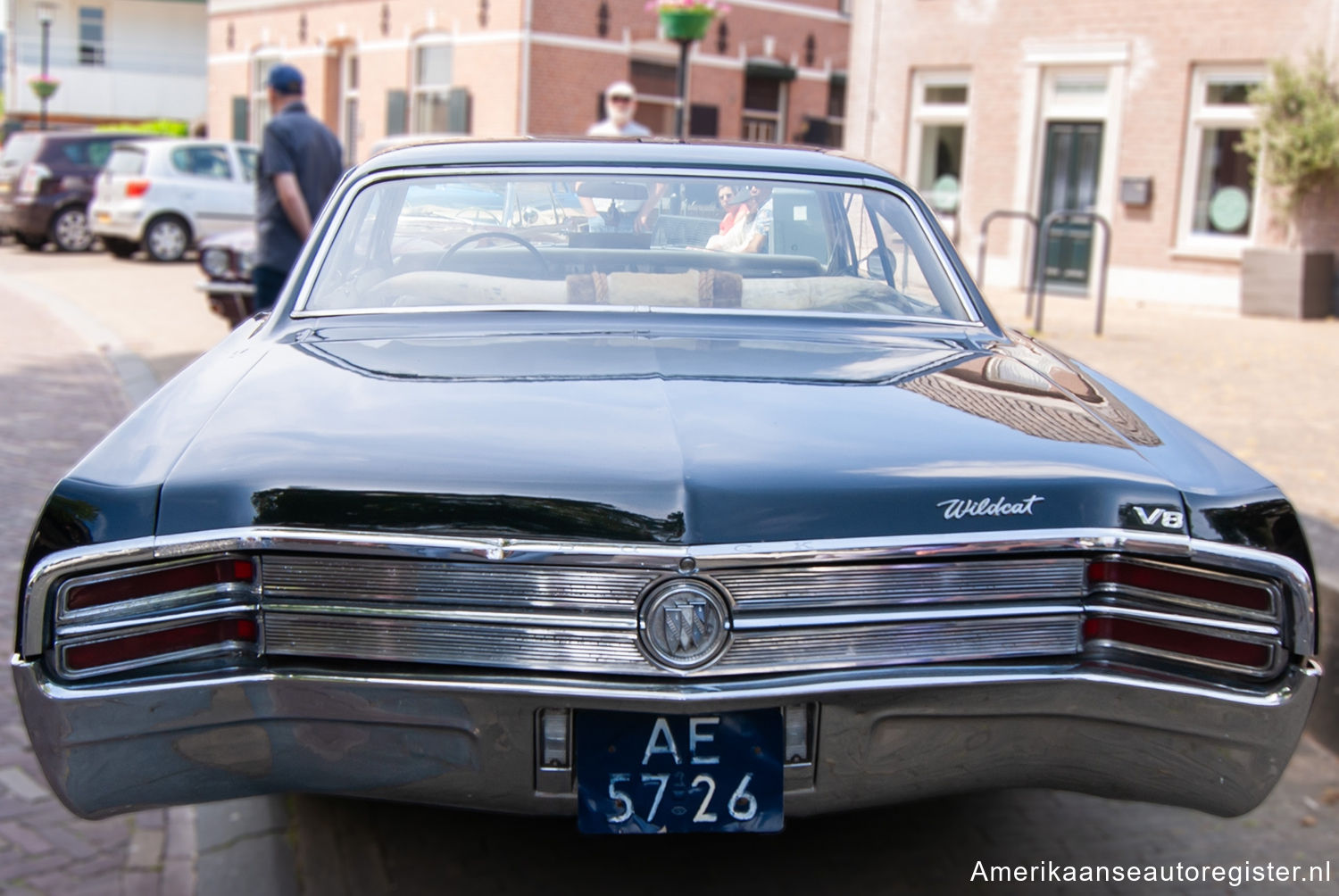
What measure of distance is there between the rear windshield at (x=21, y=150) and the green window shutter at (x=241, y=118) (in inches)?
593

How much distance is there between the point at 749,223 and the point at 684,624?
5.11 feet

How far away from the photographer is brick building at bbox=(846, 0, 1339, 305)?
1702cm

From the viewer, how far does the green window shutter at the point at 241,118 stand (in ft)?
115

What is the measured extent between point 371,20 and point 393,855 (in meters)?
29.2

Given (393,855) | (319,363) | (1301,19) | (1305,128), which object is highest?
(1301,19)

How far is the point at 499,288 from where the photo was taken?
124 inches

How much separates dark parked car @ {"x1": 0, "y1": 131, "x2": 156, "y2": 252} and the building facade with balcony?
3190 cm

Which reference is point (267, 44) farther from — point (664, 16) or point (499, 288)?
point (499, 288)

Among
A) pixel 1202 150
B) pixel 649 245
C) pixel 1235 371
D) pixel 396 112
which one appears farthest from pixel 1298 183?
pixel 396 112

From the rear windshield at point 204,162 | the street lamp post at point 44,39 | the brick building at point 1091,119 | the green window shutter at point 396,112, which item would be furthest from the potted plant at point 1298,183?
the street lamp post at point 44,39

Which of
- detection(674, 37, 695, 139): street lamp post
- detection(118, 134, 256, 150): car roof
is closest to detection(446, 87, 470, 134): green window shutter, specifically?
detection(118, 134, 256, 150): car roof

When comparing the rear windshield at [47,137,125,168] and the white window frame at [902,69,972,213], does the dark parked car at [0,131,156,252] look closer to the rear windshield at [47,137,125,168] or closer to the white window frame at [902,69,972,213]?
the rear windshield at [47,137,125,168]

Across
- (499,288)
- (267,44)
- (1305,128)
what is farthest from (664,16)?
(267,44)

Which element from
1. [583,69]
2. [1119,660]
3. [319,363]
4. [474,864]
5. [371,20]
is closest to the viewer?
[1119,660]
